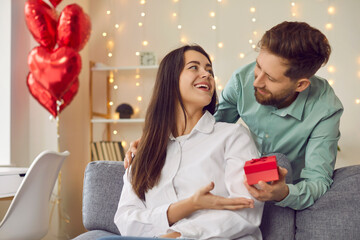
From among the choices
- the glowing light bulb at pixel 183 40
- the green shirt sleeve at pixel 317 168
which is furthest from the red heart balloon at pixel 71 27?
the green shirt sleeve at pixel 317 168

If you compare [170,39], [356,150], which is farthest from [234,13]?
[356,150]

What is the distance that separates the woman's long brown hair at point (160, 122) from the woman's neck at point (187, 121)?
0.02 m

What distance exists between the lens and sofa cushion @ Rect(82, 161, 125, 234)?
1640 millimetres

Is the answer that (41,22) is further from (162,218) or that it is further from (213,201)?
(213,201)

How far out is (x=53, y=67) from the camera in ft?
9.52

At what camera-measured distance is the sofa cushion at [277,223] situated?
4.71ft

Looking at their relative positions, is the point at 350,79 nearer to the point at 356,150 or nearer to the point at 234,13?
the point at 356,150

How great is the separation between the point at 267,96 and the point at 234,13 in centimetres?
219

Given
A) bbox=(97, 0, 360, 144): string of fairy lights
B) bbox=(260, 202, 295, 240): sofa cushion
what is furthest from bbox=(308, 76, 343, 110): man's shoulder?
bbox=(97, 0, 360, 144): string of fairy lights

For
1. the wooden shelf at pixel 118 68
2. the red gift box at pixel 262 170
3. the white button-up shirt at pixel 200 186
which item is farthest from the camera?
the wooden shelf at pixel 118 68

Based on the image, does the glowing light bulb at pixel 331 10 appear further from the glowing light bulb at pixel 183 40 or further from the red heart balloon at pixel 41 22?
the red heart balloon at pixel 41 22

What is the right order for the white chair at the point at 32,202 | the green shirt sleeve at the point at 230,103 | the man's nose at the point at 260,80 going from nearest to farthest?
the man's nose at the point at 260,80
the green shirt sleeve at the point at 230,103
the white chair at the point at 32,202

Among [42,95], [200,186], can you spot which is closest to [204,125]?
[200,186]

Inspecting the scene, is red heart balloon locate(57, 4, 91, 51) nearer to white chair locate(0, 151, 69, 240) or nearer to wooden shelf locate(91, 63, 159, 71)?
wooden shelf locate(91, 63, 159, 71)
